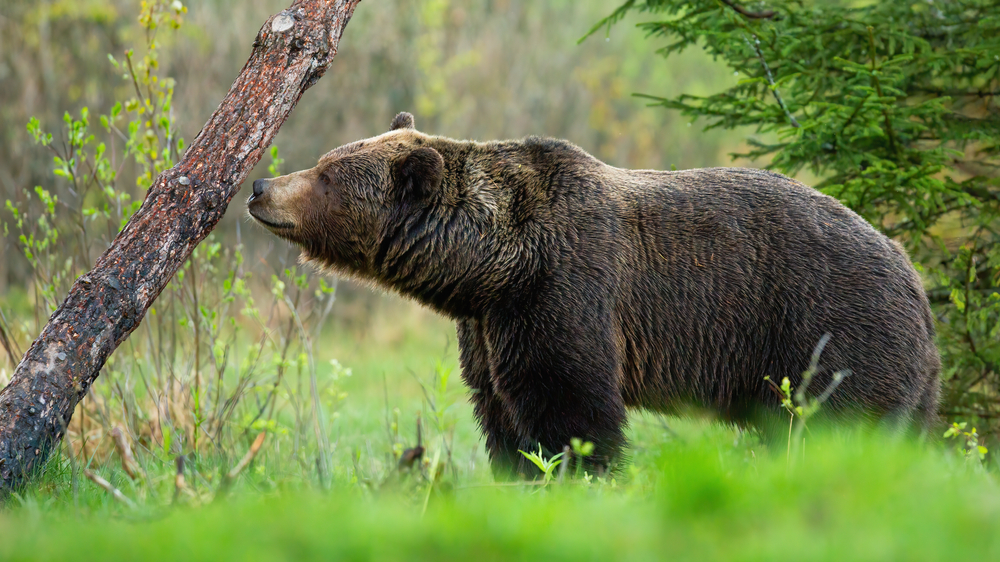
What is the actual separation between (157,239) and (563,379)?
212cm

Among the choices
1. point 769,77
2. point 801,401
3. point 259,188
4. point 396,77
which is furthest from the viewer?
point 396,77

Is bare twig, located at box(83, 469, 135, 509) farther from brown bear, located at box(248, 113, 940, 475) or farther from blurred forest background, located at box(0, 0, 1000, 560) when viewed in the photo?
brown bear, located at box(248, 113, 940, 475)

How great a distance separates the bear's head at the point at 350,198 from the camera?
190 inches

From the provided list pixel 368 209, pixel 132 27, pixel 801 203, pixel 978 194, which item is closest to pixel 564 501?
pixel 368 209

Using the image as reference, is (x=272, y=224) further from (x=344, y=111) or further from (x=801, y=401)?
(x=344, y=111)

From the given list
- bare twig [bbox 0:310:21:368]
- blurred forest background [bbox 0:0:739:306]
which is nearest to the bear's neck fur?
bare twig [bbox 0:310:21:368]

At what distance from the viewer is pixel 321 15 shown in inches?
171

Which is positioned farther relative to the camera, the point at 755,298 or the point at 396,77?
the point at 396,77

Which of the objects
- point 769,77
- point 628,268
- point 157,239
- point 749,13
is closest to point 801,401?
point 628,268

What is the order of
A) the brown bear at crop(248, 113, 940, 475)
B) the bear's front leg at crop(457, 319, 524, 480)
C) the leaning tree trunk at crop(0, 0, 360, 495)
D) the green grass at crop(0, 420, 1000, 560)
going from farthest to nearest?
1. the bear's front leg at crop(457, 319, 524, 480)
2. the brown bear at crop(248, 113, 940, 475)
3. the leaning tree trunk at crop(0, 0, 360, 495)
4. the green grass at crop(0, 420, 1000, 560)

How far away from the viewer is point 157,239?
12.8 feet

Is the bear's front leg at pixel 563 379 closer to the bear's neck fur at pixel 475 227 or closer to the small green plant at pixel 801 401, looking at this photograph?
the bear's neck fur at pixel 475 227

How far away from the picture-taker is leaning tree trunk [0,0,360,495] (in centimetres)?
369

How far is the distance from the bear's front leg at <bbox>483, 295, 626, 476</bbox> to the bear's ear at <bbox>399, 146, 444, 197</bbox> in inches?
34.7
